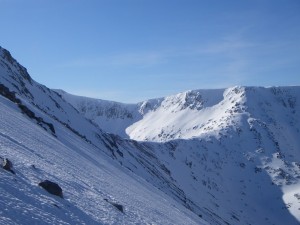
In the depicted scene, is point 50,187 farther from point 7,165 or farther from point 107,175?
point 107,175

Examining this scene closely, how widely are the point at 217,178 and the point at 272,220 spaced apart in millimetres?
29421

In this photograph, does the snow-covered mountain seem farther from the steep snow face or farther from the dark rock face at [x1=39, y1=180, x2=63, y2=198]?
the dark rock face at [x1=39, y1=180, x2=63, y2=198]

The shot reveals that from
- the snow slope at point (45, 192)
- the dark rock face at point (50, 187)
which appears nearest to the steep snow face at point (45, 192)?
the snow slope at point (45, 192)

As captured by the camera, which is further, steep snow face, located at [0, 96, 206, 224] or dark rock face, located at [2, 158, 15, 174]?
dark rock face, located at [2, 158, 15, 174]

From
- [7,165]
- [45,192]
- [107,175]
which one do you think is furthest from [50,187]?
[107,175]

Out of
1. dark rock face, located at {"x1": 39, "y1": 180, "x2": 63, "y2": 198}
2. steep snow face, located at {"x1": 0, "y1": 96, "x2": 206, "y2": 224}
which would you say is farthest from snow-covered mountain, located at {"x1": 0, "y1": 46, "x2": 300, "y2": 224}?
dark rock face, located at {"x1": 39, "y1": 180, "x2": 63, "y2": 198}

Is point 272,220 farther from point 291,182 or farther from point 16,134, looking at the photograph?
point 16,134

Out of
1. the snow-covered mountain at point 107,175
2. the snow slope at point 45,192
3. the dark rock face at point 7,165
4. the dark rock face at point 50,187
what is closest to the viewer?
the snow slope at point 45,192

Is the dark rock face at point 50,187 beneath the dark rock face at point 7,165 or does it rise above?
beneath

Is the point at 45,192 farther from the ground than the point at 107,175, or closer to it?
closer to it

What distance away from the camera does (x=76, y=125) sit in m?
79.2

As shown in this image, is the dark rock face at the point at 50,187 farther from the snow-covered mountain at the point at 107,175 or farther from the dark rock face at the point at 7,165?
the dark rock face at the point at 7,165

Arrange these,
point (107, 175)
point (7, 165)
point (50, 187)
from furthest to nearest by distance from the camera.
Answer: point (107, 175), point (50, 187), point (7, 165)

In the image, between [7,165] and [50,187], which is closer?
[7,165]
